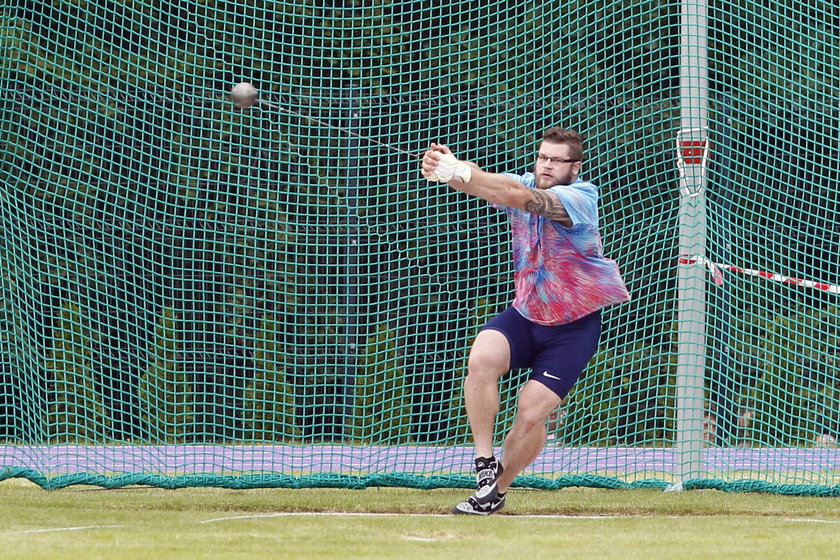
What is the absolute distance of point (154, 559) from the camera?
394 centimetres

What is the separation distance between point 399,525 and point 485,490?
48 cm

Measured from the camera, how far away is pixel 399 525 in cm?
490

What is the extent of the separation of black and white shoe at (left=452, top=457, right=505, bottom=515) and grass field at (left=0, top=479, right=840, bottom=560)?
0.28 feet

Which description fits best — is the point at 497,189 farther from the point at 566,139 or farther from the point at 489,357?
the point at 489,357

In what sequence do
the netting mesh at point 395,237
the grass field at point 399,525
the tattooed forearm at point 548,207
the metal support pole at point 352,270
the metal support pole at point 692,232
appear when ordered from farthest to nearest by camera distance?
the metal support pole at point 352,270
the netting mesh at point 395,237
the metal support pole at point 692,232
the tattooed forearm at point 548,207
the grass field at point 399,525

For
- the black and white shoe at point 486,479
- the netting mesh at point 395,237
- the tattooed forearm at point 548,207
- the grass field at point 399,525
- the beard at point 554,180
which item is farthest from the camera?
the netting mesh at point 395,237

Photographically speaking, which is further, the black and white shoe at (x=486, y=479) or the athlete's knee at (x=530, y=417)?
the athlete's knee at (x=530, y=417)

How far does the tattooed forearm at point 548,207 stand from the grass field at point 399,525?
1258mm

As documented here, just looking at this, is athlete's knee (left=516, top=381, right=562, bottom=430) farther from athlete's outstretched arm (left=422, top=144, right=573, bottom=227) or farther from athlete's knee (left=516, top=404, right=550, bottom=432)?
athlete's outstretched arm (left=422, top=144, right=573, bottom=227)

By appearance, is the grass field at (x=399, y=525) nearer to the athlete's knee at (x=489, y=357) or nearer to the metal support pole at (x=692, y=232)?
the metal support pole at (x=692, y=232)

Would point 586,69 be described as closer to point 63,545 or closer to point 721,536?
point 721,536

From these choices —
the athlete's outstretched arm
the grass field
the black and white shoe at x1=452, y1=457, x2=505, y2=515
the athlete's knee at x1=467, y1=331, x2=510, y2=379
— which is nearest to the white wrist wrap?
the athlete's outstretched arm

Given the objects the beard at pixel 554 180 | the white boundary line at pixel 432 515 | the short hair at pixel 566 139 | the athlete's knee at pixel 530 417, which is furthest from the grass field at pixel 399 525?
the short hair at pixel 566 139

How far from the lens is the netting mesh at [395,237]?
757 centimetres
